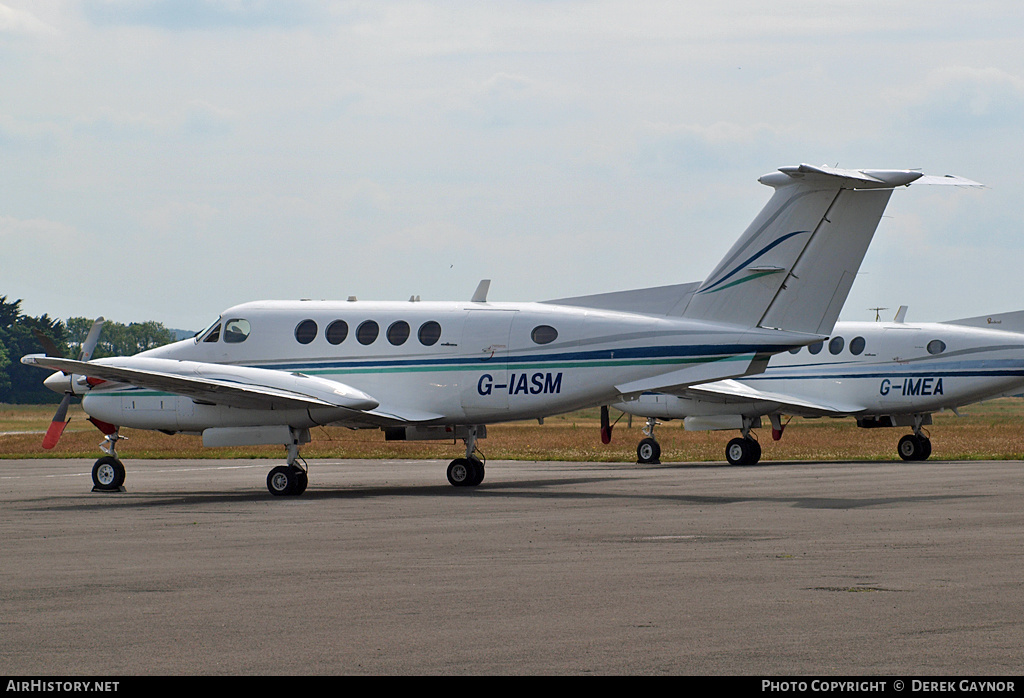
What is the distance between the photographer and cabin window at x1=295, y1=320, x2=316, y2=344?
984 inches

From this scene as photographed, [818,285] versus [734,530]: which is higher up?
[818,285]

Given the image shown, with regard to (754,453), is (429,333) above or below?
above

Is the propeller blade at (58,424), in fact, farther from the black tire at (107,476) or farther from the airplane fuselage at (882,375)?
the airplane fuselage at (882,375)

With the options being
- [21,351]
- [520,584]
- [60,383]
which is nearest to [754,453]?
[60,383]

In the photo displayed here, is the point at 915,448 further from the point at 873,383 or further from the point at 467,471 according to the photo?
the point at 467,471

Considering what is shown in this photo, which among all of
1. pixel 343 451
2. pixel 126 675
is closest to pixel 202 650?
pixel 126 675

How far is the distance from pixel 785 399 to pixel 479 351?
15245mm

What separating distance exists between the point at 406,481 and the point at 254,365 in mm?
4612

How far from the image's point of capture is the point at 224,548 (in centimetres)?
1457

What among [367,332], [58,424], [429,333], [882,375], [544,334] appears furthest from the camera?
[882,375]

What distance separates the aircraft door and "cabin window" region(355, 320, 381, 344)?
186cm

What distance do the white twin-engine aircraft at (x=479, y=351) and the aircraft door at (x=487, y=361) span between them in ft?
0.09

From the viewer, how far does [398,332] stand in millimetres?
24656
